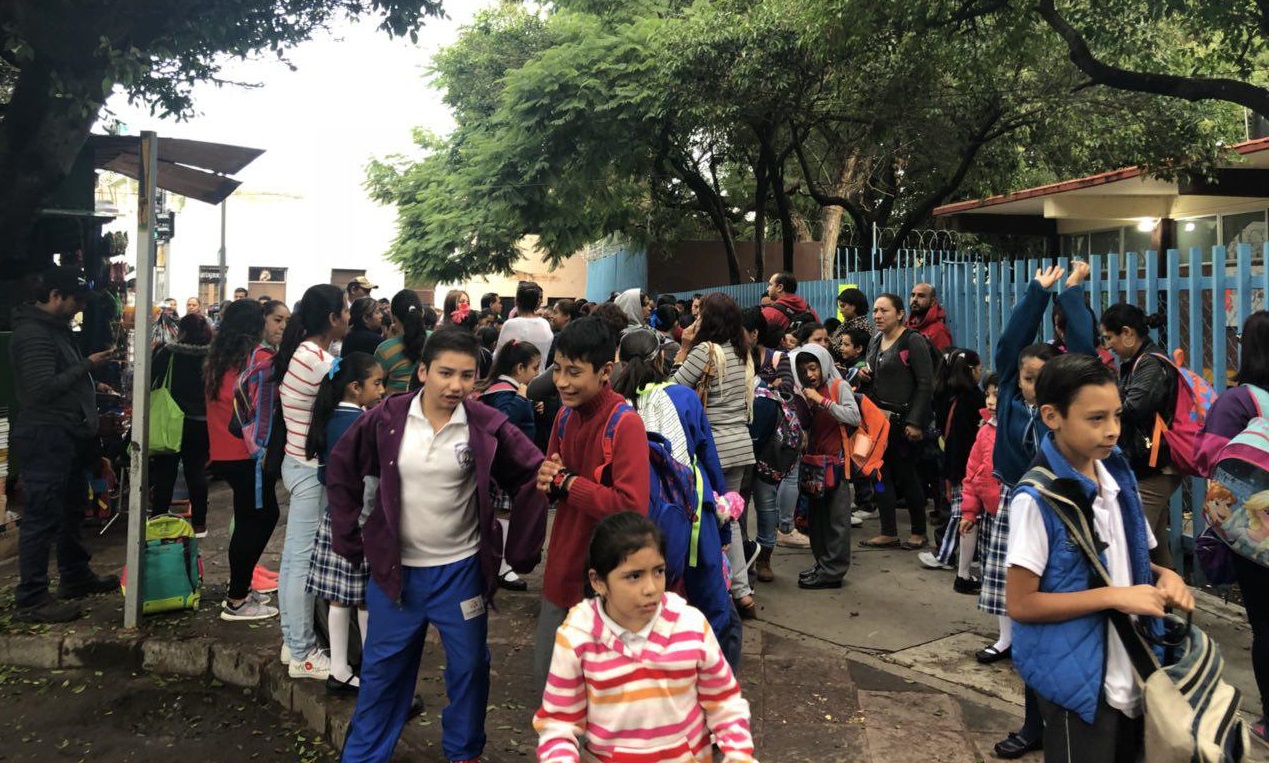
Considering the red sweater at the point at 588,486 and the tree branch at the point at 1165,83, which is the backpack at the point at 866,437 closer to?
the red sweater at the point at 588,486

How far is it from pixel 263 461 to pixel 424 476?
1.93 meters

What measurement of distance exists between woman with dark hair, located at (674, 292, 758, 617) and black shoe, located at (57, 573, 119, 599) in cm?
363

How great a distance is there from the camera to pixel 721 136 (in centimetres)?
1889

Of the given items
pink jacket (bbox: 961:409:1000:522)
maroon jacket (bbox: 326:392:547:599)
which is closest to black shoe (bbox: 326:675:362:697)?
maroon jacket (bbox: 326:392:547:599)

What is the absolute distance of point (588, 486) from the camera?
295 centimetres

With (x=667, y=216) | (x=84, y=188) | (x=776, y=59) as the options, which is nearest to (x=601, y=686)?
(x=84, y=188)

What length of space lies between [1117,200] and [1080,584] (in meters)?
13.6

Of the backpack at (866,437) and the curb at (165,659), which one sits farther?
the backpack at (866,437)

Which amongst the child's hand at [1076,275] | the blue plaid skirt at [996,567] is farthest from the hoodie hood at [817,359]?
the child's hand at [1076,275]

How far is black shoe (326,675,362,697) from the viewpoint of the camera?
4.21 m

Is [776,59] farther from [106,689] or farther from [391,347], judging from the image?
[106,689]

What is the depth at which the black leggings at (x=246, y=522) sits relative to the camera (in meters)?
5.09

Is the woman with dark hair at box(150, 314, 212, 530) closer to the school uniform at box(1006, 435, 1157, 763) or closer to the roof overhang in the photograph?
the school uniform at box(1006, 435, 1157, 763)

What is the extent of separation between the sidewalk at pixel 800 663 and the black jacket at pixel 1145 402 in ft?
3.49
